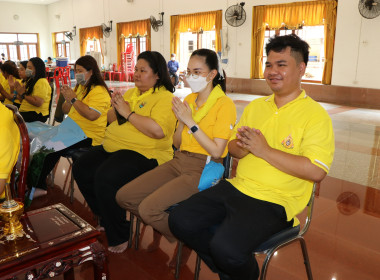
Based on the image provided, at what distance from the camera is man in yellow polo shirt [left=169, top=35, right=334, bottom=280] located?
54.9 inches

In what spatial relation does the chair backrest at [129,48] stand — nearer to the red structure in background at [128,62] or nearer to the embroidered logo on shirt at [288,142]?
the red structure in background at [128,62]

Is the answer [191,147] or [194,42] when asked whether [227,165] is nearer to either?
[191,147]

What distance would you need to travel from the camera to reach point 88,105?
276cm

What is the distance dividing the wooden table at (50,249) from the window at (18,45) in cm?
1981

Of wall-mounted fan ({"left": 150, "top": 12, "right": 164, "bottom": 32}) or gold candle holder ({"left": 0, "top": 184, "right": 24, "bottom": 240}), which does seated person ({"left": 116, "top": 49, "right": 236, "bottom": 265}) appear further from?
wall-mounted fan ({"left": 150, "top": 12, "right": 164, "bottom": 32})

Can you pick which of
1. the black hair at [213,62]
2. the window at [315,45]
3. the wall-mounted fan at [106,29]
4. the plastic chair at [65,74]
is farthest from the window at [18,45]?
the black hair at [213,62]

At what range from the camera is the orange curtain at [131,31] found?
13406 millimetres

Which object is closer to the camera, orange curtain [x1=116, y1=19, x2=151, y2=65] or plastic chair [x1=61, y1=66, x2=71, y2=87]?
plastic chair [x1=61, y1=66, x2=71, y2=87]

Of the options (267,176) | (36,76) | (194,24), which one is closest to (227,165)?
(267,176)

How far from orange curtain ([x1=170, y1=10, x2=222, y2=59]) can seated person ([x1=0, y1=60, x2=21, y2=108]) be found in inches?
296

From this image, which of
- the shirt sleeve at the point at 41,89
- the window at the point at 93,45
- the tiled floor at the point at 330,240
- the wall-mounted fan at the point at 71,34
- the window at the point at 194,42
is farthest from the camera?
the wall-mounted fan at the point at 71,34

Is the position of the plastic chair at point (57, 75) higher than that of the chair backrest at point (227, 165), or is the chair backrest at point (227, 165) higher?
the plastic chair at point (57, 75)

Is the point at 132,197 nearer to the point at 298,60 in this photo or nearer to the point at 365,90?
the point at 298,60

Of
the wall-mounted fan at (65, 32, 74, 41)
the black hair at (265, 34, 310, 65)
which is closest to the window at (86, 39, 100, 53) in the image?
the wall-mounted fan at (65, 32, 74, 41)
